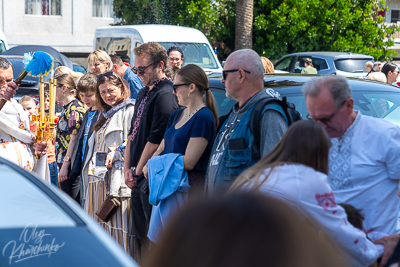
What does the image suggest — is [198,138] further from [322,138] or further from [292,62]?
[292,62]

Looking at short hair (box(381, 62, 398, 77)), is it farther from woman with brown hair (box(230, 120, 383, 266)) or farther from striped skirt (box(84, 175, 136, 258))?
woman with brown hair (box(230, 120, 383, 266))

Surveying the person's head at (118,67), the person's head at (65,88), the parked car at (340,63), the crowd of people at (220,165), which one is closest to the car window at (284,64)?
the parked car at (340,63)

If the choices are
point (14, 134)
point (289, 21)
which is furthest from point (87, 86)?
point (289, 21)

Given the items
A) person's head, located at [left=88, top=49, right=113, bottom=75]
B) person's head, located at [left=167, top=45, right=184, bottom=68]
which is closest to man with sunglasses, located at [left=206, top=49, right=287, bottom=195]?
person's head, located at [left=88, top=49, right=113, bottom=75]

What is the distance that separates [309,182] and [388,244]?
0.54 metres

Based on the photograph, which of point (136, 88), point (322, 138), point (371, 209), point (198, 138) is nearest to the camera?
point (322, 138)

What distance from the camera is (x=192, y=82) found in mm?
3830

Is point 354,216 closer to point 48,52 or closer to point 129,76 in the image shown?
point 129,76

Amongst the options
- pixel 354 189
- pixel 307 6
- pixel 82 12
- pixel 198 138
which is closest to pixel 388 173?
pixel 354 189

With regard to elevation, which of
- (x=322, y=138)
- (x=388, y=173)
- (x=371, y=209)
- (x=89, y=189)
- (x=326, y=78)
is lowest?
(x=89, y=189)

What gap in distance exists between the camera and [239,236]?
101 cm

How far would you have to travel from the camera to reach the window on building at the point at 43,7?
26484 mm

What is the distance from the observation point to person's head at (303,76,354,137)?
2570 mm

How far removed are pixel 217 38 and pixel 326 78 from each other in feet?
56.5
